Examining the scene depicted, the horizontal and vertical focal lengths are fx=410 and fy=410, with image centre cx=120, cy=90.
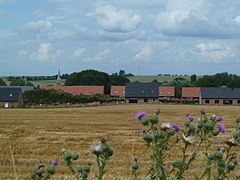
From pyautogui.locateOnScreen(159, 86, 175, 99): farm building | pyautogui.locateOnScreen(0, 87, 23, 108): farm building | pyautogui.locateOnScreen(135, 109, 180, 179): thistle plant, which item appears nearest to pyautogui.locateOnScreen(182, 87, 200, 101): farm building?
pyautogui.locateOnScreen(159, 86, 175, 99): farm building

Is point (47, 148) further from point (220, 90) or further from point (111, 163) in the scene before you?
point (220, 90)

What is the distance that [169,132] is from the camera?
2.88 m

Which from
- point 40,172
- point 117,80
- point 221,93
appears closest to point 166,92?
point 221,93

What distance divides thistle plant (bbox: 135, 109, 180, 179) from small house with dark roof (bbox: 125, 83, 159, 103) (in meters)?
77.6

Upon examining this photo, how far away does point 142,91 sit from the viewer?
8194cm

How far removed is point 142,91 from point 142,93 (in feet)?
1.45

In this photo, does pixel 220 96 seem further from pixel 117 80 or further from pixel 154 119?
pixel 154 119

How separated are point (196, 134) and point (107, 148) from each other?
2.31 feet

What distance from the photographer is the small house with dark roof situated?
267ft

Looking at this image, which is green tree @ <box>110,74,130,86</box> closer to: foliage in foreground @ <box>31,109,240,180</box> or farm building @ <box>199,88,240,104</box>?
farm building @ <box>199,88,240,104</box>

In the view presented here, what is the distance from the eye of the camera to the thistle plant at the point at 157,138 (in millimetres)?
2797

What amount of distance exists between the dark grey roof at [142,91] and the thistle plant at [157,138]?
7772 centimetres

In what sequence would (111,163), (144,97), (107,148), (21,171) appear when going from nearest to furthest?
(107,148)
(21,171)
(111,163)
(144,97)

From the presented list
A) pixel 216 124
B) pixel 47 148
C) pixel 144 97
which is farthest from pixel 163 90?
pixel 216 124
